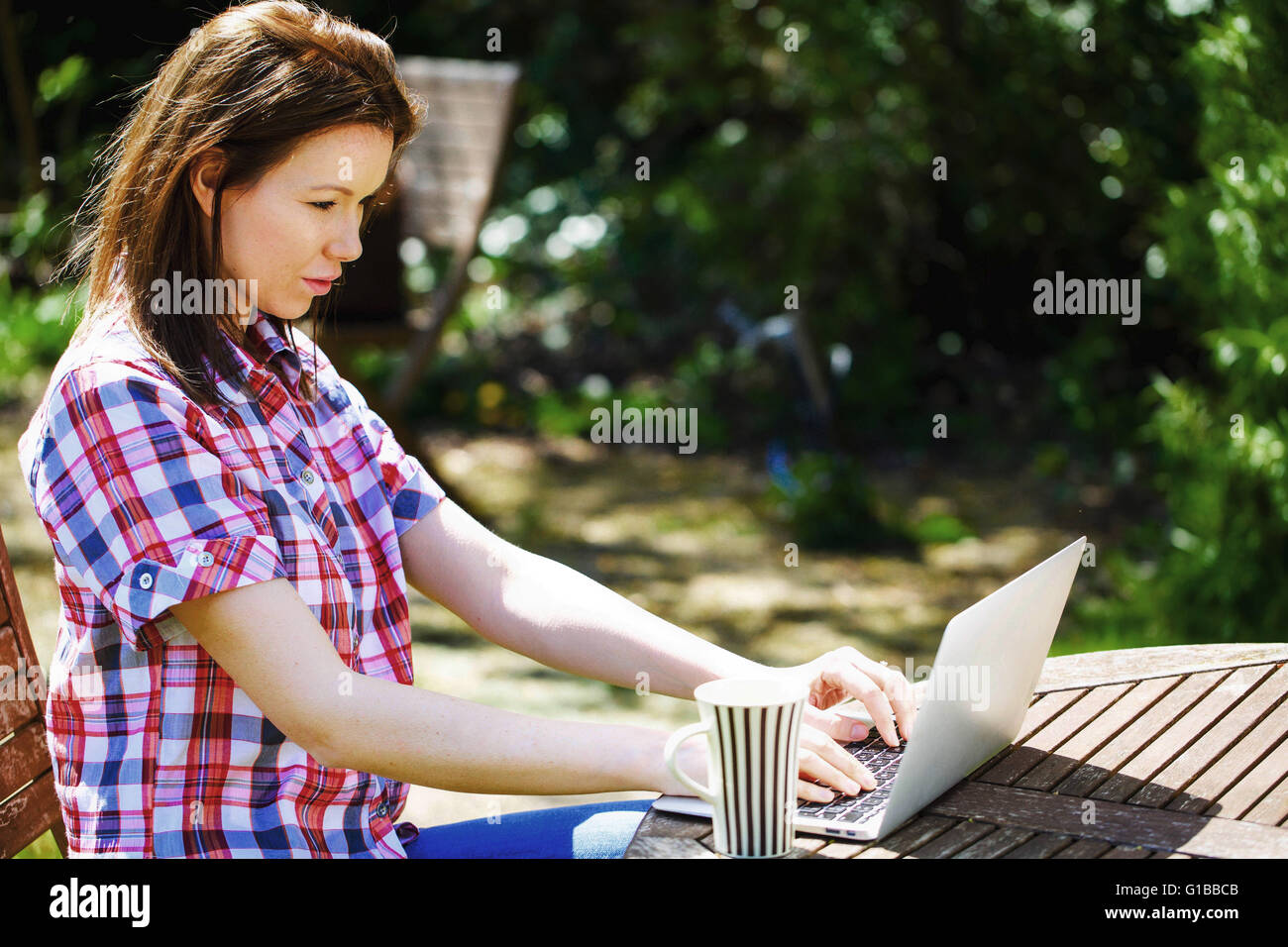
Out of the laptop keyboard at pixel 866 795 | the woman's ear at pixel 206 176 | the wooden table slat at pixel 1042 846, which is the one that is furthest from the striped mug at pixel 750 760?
the woman's ear at pixel 206 176

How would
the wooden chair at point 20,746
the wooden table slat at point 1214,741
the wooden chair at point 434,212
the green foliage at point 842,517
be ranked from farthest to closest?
the wooden chair at point 434,212 → the green foliage at point 842,517 → the wooden chair at point 20,746 → the wooden table slat at point 1214,741

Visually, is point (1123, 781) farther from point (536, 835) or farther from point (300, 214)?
point (300, 214)

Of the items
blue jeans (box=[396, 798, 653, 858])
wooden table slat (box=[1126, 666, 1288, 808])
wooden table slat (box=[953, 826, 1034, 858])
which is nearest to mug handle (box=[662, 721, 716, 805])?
wooden table slat (box=[953, 826, 1034, 858])

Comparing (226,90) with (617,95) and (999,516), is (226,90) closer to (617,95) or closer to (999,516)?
(999,516)

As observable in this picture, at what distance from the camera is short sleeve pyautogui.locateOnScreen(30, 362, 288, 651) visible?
4.22ft

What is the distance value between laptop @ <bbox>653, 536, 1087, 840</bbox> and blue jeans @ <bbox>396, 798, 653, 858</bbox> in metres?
0.22

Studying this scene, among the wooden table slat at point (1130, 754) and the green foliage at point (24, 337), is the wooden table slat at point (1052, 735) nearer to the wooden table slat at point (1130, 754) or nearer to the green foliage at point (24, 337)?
the wooden table slat at point (1130, 754)

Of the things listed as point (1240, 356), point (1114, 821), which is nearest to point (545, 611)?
point (1114, 821)

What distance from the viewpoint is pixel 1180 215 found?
3.72 metres

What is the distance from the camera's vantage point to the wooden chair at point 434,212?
534cm

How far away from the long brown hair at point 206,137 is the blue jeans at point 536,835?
60cm

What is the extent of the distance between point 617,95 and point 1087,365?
119 inches

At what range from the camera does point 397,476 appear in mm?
1717

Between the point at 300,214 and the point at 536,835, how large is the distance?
768 mm
